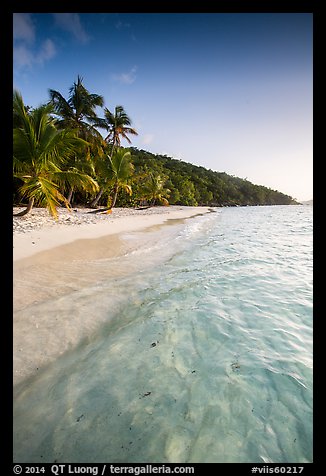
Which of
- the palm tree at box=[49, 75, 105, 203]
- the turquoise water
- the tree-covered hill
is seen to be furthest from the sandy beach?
the tree-covered hill

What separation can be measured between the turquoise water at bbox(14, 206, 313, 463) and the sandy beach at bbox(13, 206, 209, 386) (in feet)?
0.66

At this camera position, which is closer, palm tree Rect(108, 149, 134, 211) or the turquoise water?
the turquoise water

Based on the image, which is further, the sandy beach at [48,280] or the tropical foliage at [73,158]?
the tropical foliage at [73,158]

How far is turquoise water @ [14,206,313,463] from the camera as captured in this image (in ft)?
5.91

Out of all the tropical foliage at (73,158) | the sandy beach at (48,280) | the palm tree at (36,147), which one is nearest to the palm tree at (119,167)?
the tropical foliage at (73,158)

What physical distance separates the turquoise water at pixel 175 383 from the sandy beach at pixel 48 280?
0.20 metres

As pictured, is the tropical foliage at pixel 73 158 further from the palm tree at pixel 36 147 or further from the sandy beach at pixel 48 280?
the sandy beach at pixel 48 280

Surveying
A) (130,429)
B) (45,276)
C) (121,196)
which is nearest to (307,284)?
(130,429)

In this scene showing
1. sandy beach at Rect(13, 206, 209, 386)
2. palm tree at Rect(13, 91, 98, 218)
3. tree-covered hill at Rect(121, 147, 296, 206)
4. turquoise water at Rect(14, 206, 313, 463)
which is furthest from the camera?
tree-covered hill at Rect(121, 147, 296, 206)

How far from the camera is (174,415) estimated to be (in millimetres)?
2074

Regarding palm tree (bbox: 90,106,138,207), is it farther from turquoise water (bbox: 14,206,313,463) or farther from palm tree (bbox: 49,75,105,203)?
turquoise water (bbox: 14,206,313,463)

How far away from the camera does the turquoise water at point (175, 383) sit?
5.91ft

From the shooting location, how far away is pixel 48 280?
4.55 m
